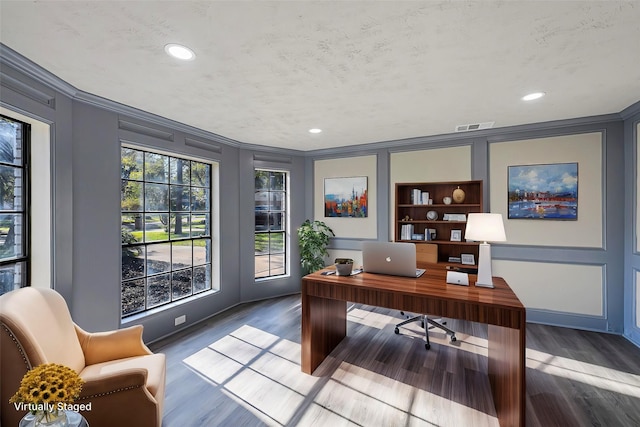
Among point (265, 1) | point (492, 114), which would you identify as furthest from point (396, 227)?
point (265, 1)

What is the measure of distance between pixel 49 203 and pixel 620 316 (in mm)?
5866

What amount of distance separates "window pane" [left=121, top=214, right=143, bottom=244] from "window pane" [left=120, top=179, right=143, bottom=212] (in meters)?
0.10

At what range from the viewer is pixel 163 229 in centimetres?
337

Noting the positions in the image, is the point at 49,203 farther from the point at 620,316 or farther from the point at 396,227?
the point at 620,316

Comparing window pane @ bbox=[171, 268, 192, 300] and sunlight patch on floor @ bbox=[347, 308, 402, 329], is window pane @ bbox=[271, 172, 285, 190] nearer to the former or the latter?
window pane @ bbox=[171, 268, 192, 300]

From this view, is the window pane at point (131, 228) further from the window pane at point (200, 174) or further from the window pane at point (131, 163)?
the window pane at point (200, 174)

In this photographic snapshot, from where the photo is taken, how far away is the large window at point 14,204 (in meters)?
2.05

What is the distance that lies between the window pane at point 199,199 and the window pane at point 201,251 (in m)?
0.46

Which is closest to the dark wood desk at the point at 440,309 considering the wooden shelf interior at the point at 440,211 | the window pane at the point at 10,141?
the wooden shelf interior at the point at 440,211

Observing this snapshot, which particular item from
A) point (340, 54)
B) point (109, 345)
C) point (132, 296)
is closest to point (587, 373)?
point (340, 54)

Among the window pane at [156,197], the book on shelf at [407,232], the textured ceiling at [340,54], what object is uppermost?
the textured ceiling at [340,54]

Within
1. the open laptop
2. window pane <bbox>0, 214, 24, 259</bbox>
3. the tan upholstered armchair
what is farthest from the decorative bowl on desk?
window pane <bbox>0, 214, 24, 259</bbox>

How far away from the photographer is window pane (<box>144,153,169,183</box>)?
3197mm

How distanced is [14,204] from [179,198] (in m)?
1.54
